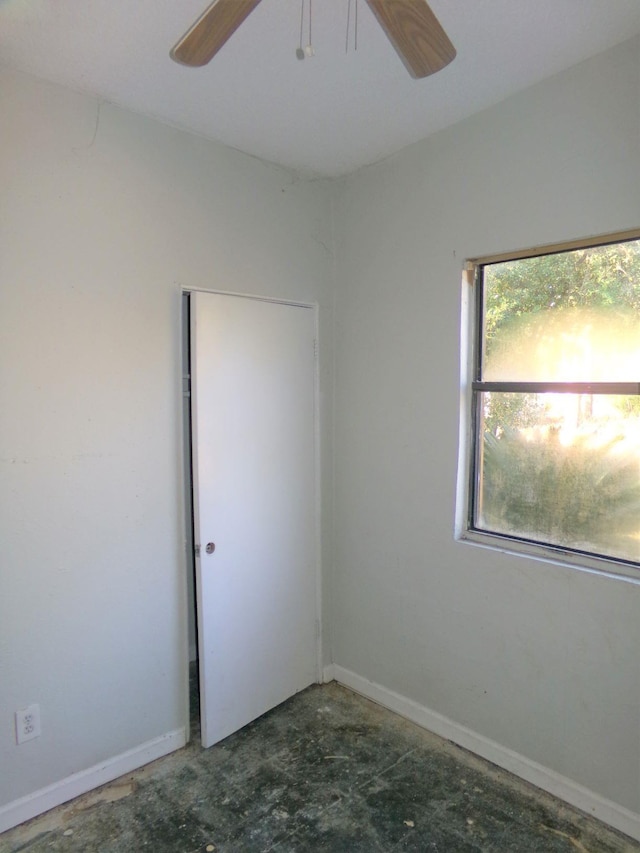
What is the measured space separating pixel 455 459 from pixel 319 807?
1488mm

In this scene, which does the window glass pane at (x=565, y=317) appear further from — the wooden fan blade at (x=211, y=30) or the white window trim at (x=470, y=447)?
the wooden fan blade at (x=211, y=30)

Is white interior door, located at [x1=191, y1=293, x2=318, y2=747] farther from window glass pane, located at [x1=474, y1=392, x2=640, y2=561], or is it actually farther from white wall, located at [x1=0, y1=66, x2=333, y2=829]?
window glass pane, located at [x1=474, y1=392, x2=640, y2=561]

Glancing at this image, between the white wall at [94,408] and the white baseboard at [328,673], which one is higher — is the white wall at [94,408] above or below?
above

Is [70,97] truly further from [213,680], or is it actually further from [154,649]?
[213,680]

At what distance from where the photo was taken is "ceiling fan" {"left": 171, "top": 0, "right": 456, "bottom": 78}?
1058 millimetres

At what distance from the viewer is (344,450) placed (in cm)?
289

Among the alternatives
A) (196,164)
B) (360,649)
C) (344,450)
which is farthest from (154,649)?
(196,164)

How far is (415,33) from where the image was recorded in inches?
44.4

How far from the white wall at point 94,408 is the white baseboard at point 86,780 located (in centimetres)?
1

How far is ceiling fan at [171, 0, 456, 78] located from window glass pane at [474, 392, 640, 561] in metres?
1.34

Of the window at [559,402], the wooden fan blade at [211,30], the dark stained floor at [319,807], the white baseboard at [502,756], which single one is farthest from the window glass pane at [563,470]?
the wooden fan blade at [211,30]

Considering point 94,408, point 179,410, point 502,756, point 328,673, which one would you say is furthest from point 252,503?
point 502,756

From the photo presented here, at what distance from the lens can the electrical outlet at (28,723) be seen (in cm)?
195

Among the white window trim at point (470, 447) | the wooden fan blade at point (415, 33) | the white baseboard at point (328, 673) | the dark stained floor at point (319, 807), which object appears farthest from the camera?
the white baseboard at point (328, 673)
